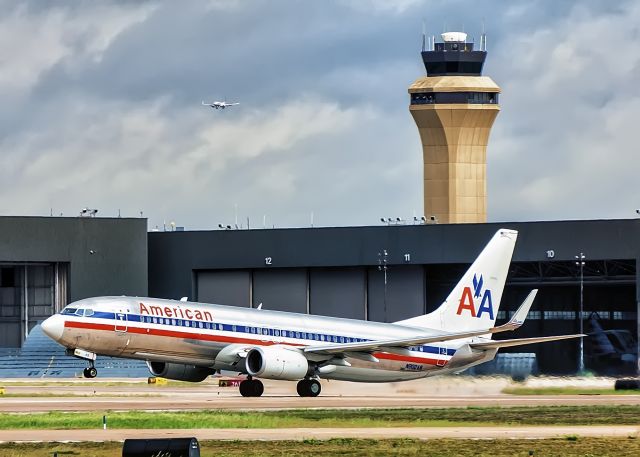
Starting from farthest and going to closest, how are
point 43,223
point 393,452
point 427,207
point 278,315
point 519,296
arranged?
point 427,207 < point 519,296 < point 43,223 < point 278,315 < point 393,452

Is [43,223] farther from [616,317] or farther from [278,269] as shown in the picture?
[616,317]

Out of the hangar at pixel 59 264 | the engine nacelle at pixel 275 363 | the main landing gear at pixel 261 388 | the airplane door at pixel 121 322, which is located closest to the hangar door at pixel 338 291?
the hangar at pixel 59 264

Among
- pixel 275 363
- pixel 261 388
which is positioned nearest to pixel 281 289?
pixel 261 388

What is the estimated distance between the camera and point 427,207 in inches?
7544

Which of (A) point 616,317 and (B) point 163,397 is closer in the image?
(B) point 163,397

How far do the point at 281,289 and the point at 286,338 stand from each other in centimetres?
6340

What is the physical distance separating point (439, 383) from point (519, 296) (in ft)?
Result: 189

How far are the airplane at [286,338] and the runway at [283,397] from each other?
56.9 inches

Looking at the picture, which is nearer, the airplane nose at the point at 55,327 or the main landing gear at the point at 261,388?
the airplane nose at the point at 55,327

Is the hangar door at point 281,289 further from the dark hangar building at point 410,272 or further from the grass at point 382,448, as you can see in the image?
the grass at point 382,448

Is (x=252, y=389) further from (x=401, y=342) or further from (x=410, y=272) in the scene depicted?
(x=410, y=272)

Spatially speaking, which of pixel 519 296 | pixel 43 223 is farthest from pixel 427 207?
pixel 43 223

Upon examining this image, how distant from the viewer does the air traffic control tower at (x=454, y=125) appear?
186375mm

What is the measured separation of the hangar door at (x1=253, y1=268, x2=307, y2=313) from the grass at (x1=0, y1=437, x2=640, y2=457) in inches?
3424
